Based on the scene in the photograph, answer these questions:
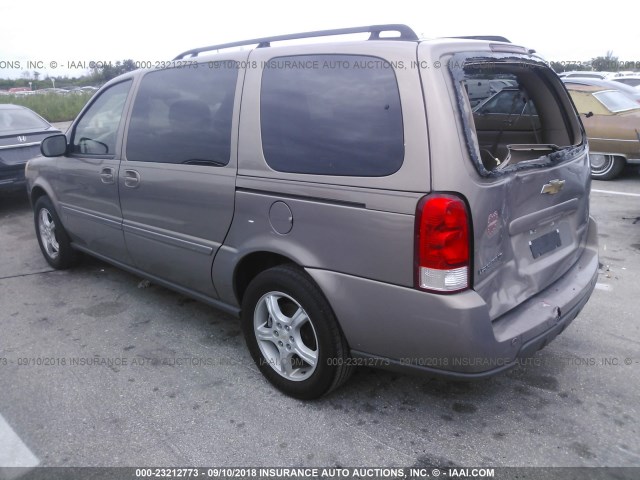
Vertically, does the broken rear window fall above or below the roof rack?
below

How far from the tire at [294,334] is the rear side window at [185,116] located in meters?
0.80

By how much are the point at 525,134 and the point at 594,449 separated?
2.02 m

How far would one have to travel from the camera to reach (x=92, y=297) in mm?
4430

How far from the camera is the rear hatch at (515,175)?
2.22 meters

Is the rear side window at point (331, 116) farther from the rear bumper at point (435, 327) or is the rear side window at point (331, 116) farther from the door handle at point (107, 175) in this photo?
the door handle at point (107, 175)

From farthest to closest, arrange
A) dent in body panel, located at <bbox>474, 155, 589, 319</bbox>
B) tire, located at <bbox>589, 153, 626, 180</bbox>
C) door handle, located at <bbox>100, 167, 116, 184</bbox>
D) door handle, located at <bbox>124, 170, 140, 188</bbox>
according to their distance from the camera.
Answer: tire, located at <bbox>589, 153, 626, 180</bbox>
door handle, located at <bbox>100, 167, 116, 184</bbox>
door handle, located at <bbox>124, 170, 140, 188</bbox>
dent in body panel, located at <bbox>474, 155, 589, 319</bbox>

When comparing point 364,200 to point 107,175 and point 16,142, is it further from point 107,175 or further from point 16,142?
point 16,142

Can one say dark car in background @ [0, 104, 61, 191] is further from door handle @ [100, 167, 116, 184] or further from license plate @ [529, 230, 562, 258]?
license plate @ [529, 230, 562, 258]

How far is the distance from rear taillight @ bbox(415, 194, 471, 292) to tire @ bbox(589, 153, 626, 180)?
764 cm

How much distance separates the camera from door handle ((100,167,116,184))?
387 centimetres

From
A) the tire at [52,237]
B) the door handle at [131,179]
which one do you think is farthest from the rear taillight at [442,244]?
the tire at [52,237]

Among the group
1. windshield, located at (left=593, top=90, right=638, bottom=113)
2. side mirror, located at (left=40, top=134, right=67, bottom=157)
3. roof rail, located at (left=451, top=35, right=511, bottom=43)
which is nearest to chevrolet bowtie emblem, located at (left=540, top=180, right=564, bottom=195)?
roof rail, located at (left=451, top=35, right=511, bottom=43)

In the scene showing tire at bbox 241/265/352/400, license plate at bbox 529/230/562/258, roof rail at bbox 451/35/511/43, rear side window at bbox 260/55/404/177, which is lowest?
tire at bbox 241/265/352/400

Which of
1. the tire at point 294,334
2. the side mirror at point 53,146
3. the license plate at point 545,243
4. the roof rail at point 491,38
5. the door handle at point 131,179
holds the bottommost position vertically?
the tire at point 294,334
